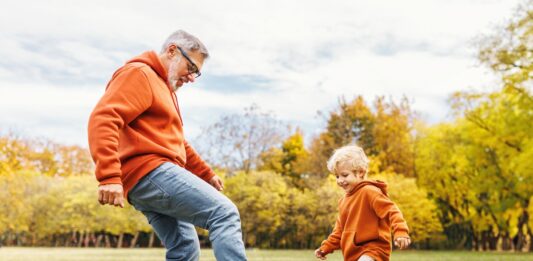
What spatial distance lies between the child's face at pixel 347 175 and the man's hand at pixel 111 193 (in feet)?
7.67

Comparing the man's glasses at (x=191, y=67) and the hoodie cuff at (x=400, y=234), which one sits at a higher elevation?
the man's glasses at (x=191, y=67)

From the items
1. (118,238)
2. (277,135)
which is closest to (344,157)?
(277,135)

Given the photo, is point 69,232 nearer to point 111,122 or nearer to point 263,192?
point 263,192

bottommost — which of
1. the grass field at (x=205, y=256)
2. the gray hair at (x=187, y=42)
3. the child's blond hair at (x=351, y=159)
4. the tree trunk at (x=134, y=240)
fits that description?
the tree trunk at (x=134, y=240)

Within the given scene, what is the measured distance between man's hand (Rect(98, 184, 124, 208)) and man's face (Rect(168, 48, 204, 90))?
1.02 m

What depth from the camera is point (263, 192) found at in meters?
44.8

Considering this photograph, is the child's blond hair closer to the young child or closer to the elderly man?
the young child

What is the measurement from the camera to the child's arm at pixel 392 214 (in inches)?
216

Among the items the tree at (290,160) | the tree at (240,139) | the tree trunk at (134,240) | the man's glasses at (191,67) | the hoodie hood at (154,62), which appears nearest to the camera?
the man's glasses at (191,67)

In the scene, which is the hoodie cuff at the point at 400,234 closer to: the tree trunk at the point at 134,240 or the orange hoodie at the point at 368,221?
the orange hoodie at the point at 368,221

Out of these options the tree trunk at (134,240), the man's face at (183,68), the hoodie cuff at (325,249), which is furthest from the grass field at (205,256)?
the tree trunk at (134,240)

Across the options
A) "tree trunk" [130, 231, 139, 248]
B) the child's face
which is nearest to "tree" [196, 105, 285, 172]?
"tree trunk" [130, 231, 139, 248]

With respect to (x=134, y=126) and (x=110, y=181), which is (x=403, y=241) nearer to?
(x=134, y=126)

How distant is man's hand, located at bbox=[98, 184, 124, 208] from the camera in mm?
4336
